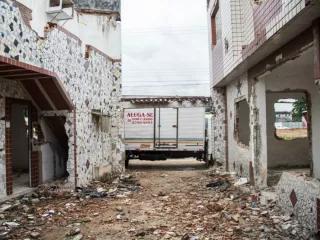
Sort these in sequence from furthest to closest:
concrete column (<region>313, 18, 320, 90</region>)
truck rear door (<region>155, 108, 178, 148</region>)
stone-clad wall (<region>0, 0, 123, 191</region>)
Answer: truck rear door (<region>155, 108, 178, 148</region>) → stone-clad wall (<region>0, 0, 123, 191</region>) → concrete column (<region>313, 18, 320, 90</region>)

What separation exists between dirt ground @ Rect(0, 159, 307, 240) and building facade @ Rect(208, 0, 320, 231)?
65 centimetres

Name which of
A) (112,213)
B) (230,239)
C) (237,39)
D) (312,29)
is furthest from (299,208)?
(237,39)

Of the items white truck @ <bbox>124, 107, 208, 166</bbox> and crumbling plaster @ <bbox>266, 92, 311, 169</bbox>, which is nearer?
crumbling plaster @ <bbox>266, 92, 311, 169</bbox>

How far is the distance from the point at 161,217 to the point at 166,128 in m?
11.3

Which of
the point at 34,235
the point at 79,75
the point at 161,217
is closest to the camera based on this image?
the point at 34,235

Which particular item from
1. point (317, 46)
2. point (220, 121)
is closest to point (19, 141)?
point (220, 121)

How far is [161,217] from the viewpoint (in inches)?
340

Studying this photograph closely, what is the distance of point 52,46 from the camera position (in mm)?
9898

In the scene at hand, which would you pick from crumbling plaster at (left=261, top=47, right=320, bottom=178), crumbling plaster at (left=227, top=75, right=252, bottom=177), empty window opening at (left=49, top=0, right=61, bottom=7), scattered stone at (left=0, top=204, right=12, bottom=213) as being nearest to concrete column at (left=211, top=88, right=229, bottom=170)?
crumbling plaster at (left=227, top=75, right=252, bottom=177)

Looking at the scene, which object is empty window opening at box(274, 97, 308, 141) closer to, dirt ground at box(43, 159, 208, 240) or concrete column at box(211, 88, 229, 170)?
concrete column at box(211, 88, 229, 170)

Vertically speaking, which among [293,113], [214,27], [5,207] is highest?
[214,27]

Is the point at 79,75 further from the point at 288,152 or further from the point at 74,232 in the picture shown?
the point at 288,152

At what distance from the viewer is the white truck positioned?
19594mm

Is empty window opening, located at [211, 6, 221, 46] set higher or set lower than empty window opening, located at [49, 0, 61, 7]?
higher
